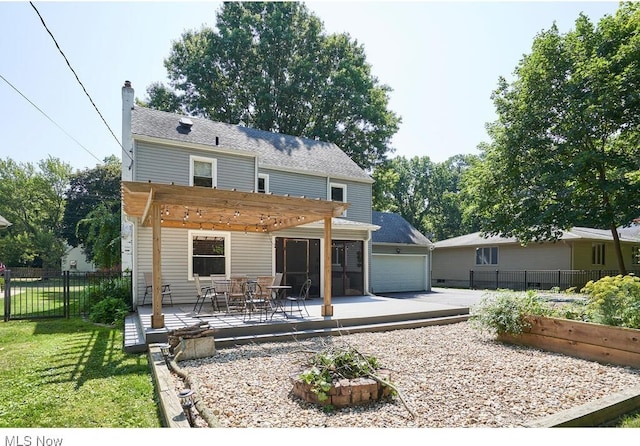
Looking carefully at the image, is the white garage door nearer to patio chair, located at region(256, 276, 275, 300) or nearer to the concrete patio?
the concrete patio

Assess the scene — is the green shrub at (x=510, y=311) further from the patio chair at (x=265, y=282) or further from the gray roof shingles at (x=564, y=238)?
the gray roof shingles at (x=564, y=238)

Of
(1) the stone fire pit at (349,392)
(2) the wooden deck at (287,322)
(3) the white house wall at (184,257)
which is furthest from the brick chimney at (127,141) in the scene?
(1) the stone fire pit at (349,392)

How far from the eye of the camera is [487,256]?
23469mm

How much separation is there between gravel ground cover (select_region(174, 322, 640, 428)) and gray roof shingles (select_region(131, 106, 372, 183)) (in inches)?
308

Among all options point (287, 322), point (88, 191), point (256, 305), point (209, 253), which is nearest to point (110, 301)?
point (209, 253)

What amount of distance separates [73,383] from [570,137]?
18183 mm

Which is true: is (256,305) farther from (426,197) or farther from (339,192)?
(426,197)

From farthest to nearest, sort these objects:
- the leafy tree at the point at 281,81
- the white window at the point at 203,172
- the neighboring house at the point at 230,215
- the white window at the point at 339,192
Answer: the leafy tree at the point at 281,81, the white window at the point at 339,192, the white window at the point at 203,172, the neighboring house at the point at 230,215

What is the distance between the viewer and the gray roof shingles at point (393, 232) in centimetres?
1806

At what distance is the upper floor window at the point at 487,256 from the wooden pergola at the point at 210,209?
16654mm

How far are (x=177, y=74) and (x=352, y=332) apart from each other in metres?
25.4

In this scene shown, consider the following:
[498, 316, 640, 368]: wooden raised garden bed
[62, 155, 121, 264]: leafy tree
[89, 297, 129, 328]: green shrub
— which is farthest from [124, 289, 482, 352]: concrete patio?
[62, 155, 121, 264]: leafy tree

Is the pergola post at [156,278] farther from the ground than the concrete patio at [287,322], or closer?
farther from the ground

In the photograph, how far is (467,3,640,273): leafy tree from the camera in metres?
14.5
